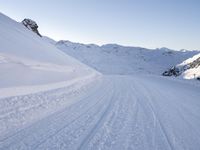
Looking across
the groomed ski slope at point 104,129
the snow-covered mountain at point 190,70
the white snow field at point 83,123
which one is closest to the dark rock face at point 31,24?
the snow-covered mountain at point 190,70

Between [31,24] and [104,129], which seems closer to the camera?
[104,129]

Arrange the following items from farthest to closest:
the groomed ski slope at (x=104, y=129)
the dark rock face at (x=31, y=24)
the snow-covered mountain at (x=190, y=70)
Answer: the dark rock face at (x=31, y=24)
the snow-covered mountain at (x=190, y=70)
the groomed ski slope at (x=104, y=129)

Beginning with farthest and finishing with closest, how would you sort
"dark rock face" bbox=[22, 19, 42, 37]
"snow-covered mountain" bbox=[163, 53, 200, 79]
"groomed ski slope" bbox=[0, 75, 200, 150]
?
"dark rock face" bbox=[22, 19, 42, 37], "snow-covered mountain" bbox=[163, 53, 200, 79], "groomed ski slope" bbox=[0, 75, 200, 150]

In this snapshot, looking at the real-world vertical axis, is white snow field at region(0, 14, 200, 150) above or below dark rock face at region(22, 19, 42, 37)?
below

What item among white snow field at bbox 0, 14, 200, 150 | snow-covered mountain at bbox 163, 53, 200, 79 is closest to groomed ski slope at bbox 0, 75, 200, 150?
white snow field at bbox 0, 14, 200, 150

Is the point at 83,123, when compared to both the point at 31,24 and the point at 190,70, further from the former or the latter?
the point at 31,24

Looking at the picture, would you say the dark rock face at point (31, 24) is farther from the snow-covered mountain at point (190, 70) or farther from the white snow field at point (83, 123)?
the white snow field at point (83, 123)

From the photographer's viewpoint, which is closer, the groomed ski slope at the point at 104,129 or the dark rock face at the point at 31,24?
the groomed ski slope at the point at 104,129

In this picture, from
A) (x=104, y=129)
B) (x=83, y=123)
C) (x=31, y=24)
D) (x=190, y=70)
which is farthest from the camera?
(x=31, y=24)

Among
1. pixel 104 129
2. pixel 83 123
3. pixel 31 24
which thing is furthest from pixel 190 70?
pixel 104 129

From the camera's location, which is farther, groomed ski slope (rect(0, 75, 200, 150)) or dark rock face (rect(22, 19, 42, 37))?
dark rock face (rect(22, 19, 42, 37))

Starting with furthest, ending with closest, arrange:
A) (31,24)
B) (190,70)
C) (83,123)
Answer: (31,24) < (190,70) < (83,123)

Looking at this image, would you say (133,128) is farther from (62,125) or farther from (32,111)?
(32,111)

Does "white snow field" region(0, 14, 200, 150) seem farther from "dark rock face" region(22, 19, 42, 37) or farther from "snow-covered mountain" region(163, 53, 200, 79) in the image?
"dark rock face" region(22, 19, 42, 37)
